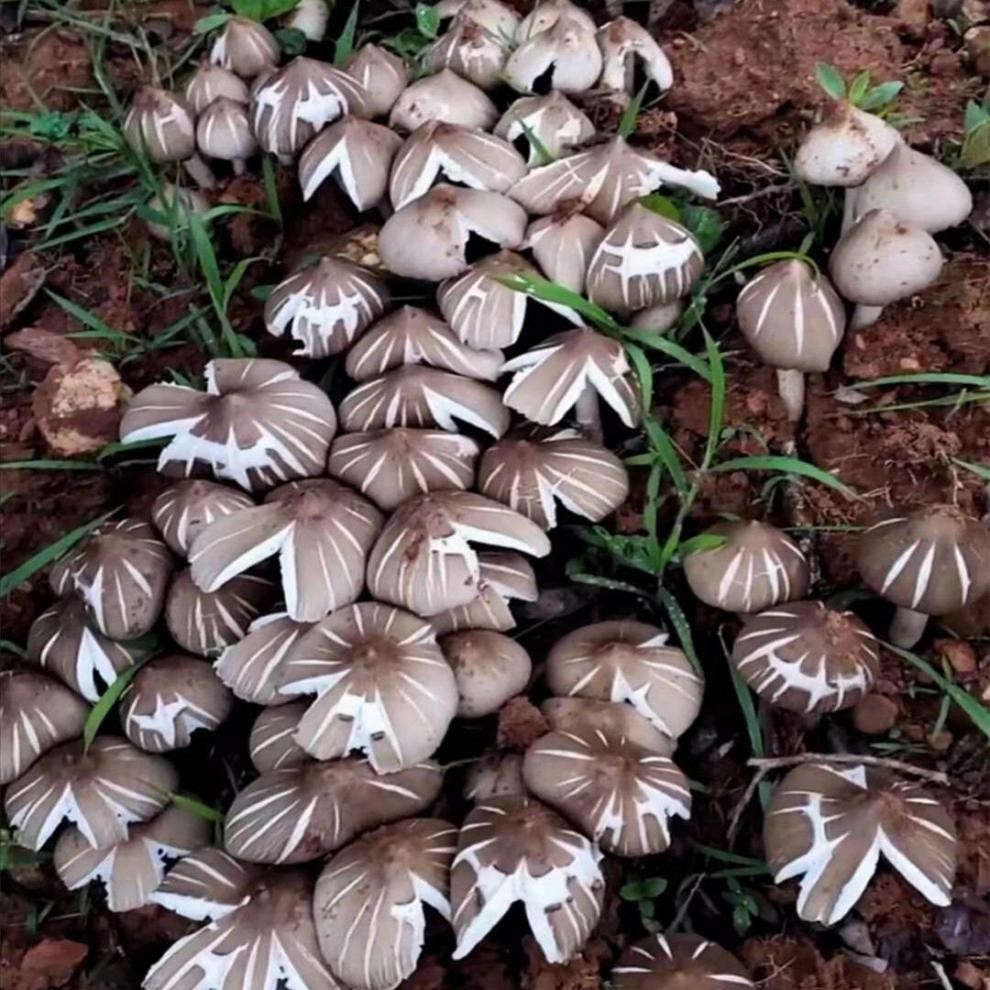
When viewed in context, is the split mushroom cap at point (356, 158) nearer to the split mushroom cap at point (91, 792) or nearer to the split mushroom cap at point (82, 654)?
the split mushroom cap at point (82, 654)

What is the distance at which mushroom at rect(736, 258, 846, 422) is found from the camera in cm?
303

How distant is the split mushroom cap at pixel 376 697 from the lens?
2.65 metres

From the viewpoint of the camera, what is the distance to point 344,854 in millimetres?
2650

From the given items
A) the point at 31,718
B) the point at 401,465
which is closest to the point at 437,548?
the point at 401,465

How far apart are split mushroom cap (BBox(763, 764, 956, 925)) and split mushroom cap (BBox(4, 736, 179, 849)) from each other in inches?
60.8

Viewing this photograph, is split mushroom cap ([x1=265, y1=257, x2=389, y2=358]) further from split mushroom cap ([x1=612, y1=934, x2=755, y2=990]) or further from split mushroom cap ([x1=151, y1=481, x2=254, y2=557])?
split mushroom cap ([x1=612, y1=934, x2=755, y2=990])

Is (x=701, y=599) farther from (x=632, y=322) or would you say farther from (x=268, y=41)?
(x=268, y=41)

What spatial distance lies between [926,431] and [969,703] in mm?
747

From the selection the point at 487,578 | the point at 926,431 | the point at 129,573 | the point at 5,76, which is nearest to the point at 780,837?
the point at 487,578

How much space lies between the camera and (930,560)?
8.81ft

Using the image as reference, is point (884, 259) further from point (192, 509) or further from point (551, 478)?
point (192, 509)

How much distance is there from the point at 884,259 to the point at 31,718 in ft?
8.24

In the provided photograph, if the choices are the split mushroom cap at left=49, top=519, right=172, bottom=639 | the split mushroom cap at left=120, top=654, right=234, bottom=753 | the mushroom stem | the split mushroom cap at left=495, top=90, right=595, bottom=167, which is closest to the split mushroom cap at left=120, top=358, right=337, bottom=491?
the split mushroom cap at left=49, top=519, right=172, bottom=639

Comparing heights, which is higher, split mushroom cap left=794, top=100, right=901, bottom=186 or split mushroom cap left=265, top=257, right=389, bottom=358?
split mushroom cap left=794, top=100, right=901, bottom=186
